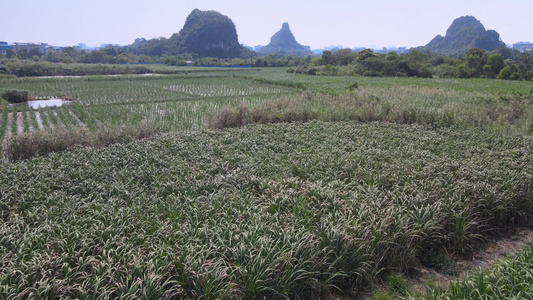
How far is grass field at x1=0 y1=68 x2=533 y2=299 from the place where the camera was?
3.84m

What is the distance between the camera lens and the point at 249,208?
5.33 meters

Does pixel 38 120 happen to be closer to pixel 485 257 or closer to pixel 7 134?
pixel 7 134

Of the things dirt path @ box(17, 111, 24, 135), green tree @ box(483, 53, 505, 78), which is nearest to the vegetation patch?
dirt path @ box(17, 111, 24, 135)

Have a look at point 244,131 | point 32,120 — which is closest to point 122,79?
point 32,120

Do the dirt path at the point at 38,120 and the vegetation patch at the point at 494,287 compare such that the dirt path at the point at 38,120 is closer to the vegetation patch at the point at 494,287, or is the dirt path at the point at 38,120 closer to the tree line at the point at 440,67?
the vegetation patch at the point at 494,287

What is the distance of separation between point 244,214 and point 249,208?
0.58 ft

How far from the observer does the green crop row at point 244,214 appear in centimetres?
381

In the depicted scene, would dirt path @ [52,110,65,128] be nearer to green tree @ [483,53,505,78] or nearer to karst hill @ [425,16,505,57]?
green tree @ [483,53,505,78]

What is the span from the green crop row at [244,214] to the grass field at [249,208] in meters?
0.03

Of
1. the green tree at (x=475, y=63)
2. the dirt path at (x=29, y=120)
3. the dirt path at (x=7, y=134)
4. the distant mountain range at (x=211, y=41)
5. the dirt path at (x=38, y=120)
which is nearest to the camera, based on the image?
the dirt path at (x=7, y=134)

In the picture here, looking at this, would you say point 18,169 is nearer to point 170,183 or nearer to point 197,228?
point 170,183

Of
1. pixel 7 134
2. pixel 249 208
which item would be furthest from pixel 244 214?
pixel 7 134

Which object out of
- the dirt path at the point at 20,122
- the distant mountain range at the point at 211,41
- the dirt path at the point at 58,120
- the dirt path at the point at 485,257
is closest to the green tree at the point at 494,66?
the dirt path at the point at 485,257

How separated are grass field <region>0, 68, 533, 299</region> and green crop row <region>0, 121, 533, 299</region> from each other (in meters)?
0.03
